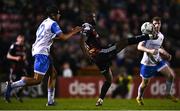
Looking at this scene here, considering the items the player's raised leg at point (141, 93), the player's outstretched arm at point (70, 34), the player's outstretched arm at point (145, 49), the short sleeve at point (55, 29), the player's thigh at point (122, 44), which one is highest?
the short sleeve at point (55, 29)

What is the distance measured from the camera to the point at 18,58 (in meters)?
22.6

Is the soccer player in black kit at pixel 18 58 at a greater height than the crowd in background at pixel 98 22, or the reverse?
the crowd in background at pixel 98 22

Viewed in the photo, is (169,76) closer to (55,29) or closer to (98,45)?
(98,45)

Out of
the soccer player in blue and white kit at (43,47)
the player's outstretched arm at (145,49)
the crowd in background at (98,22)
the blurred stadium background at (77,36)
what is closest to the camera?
the soccer player in blue and white kit at (43,47)

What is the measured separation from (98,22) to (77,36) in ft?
7.23

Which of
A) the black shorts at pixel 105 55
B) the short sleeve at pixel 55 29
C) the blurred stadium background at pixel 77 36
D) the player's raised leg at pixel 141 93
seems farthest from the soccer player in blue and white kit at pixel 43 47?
the blurred stadium background at pixel 77 36

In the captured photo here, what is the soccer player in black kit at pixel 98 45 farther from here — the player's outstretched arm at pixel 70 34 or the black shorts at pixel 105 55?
the player's outstretched arm at pixel 70 34

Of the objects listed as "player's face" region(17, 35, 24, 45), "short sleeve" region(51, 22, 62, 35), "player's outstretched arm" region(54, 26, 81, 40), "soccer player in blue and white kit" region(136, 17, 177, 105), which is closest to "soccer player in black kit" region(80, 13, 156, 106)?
"player's outstretched arm" region(54, 26, 81, 40)

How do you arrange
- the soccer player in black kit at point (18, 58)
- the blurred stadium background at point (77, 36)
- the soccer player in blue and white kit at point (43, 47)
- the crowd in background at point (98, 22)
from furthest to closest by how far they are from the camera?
the crowd in background at point (98, 22)
the blurred stadium background at point (77, 36)
the soccer player in black kit at point (18, 58)
the soccer player in blue and white kit at point (43, 47)

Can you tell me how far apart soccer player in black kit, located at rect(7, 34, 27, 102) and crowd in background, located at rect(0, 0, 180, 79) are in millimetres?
3425

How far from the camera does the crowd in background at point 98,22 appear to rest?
2853 centimetres

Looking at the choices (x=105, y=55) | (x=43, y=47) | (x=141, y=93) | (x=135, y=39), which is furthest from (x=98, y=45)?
(x=141, y=93)

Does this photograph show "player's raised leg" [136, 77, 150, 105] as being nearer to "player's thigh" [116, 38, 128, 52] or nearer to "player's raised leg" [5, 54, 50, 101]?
"player's thigh" [116, 38, 128, 52]

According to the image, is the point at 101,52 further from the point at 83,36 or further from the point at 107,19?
the point at 107,19
